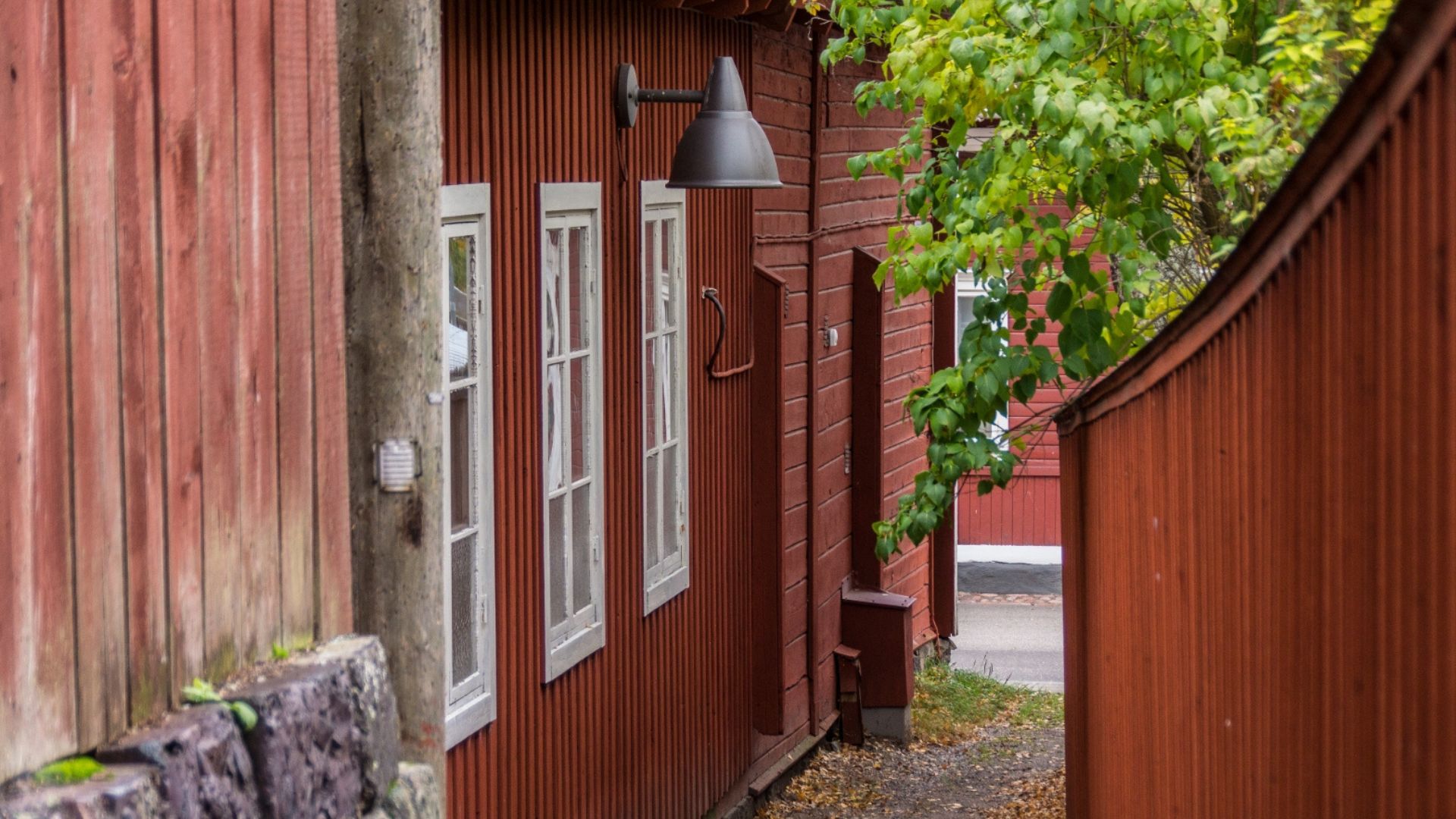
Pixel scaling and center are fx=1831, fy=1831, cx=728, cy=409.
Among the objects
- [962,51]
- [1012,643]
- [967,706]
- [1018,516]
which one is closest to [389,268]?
[962,51]

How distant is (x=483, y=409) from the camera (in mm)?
5523

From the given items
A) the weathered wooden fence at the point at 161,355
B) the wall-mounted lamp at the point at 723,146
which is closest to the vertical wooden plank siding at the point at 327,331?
the weathered wooden fence at the point at 161,355

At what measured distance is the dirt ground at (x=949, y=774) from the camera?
908 cm

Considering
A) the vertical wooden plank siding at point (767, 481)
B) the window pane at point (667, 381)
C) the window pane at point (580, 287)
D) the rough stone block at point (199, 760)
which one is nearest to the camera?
the rough stone block at point (199, 760)

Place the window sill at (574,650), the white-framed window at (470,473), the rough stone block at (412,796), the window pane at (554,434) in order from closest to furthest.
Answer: the rough stone block at (412,796)
the white-framed window at (470,473)
the window sill at (574,650)
the window pane at (554,434)

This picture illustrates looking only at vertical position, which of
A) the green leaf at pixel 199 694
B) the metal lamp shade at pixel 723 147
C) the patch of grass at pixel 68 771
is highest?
the metal lamp shade at pixel 723 147

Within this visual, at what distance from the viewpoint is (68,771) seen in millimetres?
2145

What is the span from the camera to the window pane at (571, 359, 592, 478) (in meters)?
6.52

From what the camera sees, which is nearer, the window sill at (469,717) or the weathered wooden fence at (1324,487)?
the weathered wooden fence at (1324,487)

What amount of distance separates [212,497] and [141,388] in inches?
10.0

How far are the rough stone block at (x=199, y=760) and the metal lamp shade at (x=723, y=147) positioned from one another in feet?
12.4

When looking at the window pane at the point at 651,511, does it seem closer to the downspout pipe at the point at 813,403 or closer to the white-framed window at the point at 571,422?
the white-framed window at the point at 571,422

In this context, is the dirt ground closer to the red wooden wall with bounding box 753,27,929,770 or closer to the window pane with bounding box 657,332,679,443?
the red wooden wall with bounding box 753,27,929,770

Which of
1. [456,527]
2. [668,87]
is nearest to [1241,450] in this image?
[456,527]
